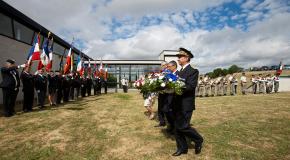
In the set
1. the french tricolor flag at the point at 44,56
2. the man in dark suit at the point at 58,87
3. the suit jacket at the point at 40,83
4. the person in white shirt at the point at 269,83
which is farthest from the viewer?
the person in white shirt at the point at 269,83

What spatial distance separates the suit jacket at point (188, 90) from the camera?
16.0 ft

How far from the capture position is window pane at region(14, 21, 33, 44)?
1452 cm

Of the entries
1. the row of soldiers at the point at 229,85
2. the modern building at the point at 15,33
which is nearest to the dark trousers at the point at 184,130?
the modern building at the point at 15,33

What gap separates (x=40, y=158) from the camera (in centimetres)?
507

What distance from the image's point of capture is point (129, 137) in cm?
660

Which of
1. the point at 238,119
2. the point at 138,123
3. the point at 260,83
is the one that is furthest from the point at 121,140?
the point at 260,83

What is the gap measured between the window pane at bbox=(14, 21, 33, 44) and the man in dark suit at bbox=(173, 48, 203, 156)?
13.3 m

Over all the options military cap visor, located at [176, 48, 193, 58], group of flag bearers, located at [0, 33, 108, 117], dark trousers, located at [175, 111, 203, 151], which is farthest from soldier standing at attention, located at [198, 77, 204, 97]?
dark trousers, located at [175, 111, 203, 151]

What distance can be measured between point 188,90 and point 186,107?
Answer: 1.35 ft

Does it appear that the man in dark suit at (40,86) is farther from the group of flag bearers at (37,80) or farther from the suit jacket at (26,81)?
the suit jacket at (26,81)

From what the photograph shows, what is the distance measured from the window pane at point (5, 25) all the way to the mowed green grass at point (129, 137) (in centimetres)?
681

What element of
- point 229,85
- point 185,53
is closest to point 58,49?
point 229,85

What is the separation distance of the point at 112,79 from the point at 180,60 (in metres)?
32.2

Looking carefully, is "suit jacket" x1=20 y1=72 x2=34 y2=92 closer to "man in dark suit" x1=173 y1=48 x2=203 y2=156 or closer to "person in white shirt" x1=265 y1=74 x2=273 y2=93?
"man in dark suit" x1=173 y1=48 x2=203 y2=156
